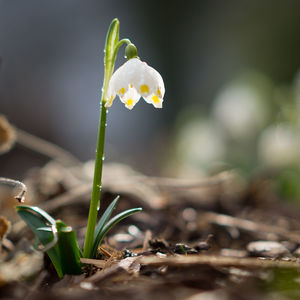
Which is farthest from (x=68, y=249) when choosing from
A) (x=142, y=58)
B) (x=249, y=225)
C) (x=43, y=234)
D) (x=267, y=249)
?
(x=142, y=58)

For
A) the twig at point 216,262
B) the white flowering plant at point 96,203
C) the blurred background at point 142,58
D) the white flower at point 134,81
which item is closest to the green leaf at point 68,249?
the white flowering plant at point 96,203

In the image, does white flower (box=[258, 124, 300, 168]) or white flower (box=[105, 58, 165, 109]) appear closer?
white flower (box=[105, 58, 165, 109])

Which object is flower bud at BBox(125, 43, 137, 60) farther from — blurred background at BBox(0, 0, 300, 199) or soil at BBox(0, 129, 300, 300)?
blurred background at BBox(0, 0, 300, 199)

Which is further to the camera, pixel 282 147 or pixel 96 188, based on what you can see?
pixel 282 147

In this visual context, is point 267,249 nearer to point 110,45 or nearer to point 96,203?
point 96,203

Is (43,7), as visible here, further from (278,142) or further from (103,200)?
(103,200)

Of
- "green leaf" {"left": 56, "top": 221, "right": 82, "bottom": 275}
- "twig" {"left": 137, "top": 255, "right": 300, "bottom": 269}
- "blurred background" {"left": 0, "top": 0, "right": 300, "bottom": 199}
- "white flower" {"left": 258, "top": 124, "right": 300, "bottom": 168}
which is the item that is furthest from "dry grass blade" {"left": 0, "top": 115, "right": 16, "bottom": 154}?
"blurred background" {"left": 0, "top": 0, "right": 300, "bottom": 199}

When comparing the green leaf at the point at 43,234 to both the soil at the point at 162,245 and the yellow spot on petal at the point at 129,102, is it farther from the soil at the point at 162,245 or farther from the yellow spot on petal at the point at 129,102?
the yellow spot on petal at the point at 129,102
